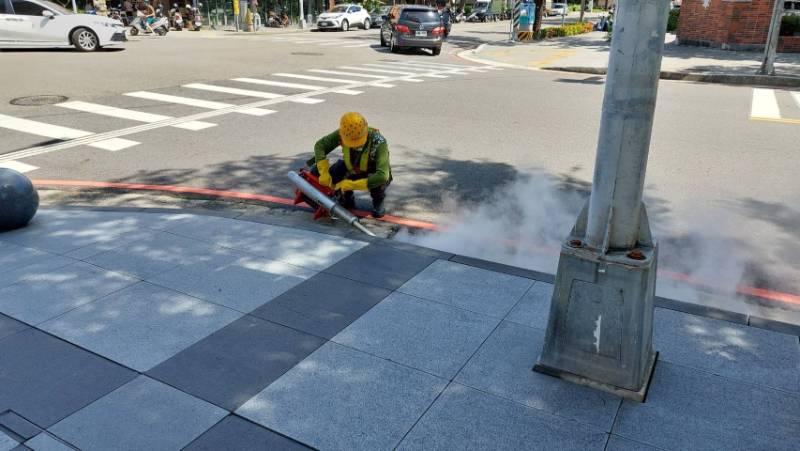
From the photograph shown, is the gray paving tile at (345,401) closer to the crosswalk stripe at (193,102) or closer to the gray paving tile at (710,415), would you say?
the gray paving tile at (710,415)

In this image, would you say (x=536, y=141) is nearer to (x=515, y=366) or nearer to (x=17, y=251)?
(x=515, y=366)

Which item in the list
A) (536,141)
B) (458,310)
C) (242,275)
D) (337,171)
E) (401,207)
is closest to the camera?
(458,310)

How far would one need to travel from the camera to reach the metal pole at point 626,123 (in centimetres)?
290

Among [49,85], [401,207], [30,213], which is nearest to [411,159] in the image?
[401,207]

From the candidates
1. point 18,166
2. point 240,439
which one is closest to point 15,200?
point 18,166

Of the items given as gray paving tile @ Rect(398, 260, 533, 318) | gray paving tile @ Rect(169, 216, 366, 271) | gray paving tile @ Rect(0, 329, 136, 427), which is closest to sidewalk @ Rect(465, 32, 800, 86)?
gray paving tile @ Rect(398, 260, 533, 318)

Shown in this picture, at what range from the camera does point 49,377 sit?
3.48 m

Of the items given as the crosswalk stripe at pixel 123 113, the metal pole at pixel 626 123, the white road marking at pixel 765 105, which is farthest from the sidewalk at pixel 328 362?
the white road marking at pixel 765 105

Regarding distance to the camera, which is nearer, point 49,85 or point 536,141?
point 536,141

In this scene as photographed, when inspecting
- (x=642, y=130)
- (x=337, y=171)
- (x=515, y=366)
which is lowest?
(x=515, y=366)

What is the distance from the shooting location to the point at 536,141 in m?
9.69

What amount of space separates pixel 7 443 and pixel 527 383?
2.80 meters

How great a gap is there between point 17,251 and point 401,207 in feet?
12.5

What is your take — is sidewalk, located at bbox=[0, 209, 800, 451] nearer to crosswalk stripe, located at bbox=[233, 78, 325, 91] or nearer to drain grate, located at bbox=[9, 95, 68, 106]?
drain grate, located at bbox=[9, 95, 68, 106]
